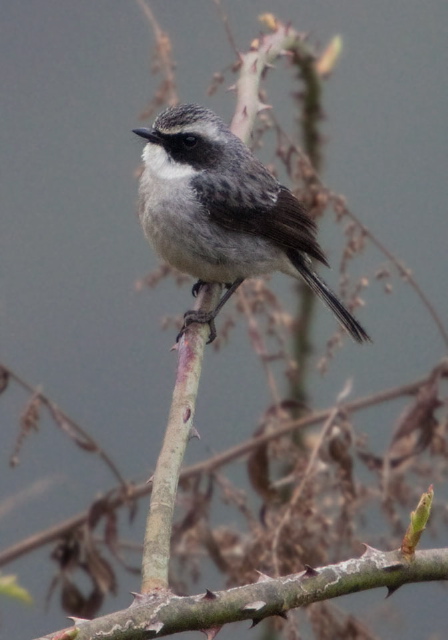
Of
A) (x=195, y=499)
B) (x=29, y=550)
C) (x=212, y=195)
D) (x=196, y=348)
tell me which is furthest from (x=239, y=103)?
(x=29, y=550)

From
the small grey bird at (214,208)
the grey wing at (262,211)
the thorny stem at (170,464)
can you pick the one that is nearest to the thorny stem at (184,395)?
the thorny stem at (170,464)

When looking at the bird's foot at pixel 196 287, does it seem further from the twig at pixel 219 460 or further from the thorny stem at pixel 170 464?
the thorny stem at pixel 170 464

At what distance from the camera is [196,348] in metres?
3.29

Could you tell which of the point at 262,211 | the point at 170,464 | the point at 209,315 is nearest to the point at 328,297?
the point at 262,211

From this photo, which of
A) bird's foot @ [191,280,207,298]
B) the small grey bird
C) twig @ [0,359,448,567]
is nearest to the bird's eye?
the small grey bird

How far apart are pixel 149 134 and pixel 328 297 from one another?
1209 mm

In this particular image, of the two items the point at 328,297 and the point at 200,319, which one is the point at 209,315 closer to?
the point at 200,319

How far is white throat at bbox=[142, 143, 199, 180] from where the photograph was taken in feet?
15.5

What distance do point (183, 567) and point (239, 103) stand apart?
2.25 metres

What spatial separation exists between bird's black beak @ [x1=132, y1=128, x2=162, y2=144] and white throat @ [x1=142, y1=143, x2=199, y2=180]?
0.06 m

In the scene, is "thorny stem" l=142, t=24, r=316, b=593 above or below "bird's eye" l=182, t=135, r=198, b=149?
below

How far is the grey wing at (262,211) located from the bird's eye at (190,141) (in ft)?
0.56

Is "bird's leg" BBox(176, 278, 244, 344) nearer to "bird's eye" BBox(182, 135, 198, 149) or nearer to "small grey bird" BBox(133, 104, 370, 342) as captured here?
"small grey bird" BBox(133, 104, 370, 342)

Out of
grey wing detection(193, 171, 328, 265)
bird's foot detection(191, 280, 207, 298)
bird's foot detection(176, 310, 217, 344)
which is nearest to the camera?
bird's foot detection(176, 310, 217, 344)
